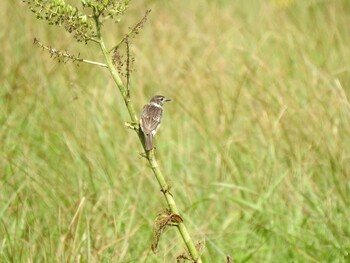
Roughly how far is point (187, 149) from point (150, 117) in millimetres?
A: 2343

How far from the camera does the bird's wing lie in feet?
10.4

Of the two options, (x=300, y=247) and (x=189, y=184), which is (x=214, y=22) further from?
(x=300, y=247)

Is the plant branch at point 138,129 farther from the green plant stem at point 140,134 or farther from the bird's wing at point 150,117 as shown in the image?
the bird's wing at point 150,117

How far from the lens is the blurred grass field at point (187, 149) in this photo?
4.27 metres

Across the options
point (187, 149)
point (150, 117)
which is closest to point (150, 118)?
point (150, 117)

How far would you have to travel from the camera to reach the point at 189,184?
4969 millimetres

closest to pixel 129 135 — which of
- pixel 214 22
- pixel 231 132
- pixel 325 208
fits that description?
pixel 231 132

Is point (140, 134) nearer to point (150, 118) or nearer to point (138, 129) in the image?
point (138, 129)

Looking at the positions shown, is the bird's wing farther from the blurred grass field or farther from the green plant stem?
the blurred grass field

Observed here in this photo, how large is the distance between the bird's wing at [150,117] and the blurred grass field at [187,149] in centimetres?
70

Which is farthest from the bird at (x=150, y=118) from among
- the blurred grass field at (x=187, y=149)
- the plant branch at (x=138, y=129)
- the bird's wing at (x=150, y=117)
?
the blurred grass field at (x=187, y=149)

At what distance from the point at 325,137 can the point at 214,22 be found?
3.10m

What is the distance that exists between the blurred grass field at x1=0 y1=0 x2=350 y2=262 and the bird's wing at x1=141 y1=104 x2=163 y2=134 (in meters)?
0.70

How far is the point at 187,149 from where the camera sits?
5555 millimetres
